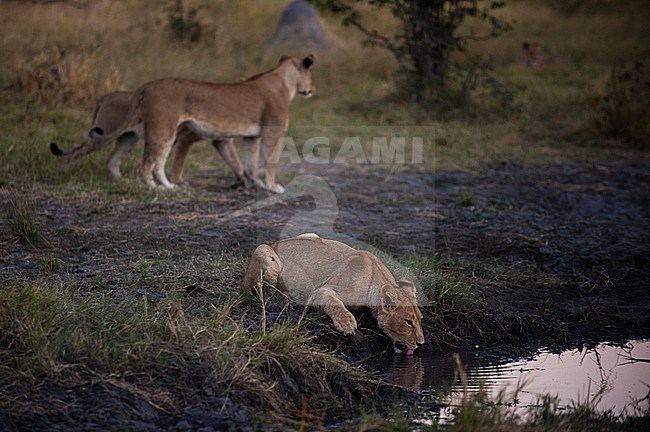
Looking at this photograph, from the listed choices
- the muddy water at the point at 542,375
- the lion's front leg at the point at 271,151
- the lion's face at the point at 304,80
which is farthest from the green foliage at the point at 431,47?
the muddy water at the point at 542,375

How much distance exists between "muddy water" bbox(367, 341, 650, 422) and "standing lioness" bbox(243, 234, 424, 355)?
0.71ft

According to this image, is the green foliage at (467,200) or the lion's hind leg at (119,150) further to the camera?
the lion's hind leg at (119,150)

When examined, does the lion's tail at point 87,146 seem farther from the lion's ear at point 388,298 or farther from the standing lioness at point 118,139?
the lion's ear at point 388,298

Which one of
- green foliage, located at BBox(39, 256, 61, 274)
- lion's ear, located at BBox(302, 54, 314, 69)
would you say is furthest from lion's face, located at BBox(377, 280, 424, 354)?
lion's ear, located at BBox(302, 54, 314, 69)

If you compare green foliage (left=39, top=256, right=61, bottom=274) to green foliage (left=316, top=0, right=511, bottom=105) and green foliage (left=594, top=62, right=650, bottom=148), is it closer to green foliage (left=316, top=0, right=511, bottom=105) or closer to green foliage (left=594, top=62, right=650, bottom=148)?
green foliage (left=594, top=62, right=650, bottom=148)

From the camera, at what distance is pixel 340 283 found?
18.6ft

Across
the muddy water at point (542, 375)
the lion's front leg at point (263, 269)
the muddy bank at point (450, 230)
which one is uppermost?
the lion's front leg at point (263, 269)

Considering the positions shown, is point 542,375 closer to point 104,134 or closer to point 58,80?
point 104,134

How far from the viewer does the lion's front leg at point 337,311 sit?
541 centimetres

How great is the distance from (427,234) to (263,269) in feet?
8.41

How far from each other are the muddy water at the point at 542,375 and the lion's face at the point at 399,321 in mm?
118

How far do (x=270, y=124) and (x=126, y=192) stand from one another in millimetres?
1672

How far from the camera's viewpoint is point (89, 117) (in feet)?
38.2

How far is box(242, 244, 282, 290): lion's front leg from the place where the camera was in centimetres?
580
